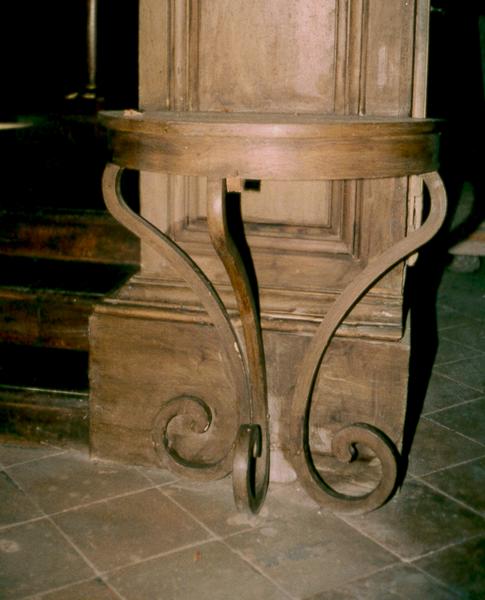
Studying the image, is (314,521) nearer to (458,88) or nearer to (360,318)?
(360,318)

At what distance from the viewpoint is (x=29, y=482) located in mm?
2033

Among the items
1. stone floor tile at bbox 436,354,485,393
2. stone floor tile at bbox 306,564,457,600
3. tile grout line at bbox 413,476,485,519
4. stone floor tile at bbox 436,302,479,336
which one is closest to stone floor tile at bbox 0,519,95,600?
stone floor tile at bbox 306,564,457,600

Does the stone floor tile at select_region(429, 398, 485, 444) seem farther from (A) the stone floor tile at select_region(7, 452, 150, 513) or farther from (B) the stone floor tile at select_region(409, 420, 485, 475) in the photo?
(A) the stone floor tile at select_region(7, 452, 150, 513)

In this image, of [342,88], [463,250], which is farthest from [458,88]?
[342,88]

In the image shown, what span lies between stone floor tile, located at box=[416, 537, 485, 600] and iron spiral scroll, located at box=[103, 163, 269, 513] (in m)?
0.41

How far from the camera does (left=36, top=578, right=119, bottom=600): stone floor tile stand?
1569 millimetres

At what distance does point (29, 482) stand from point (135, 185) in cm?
220

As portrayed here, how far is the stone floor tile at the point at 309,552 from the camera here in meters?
1.65

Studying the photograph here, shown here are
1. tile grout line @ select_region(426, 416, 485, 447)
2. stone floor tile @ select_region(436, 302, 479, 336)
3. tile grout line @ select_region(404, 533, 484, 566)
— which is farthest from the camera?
stone floor tile @ select_region(436, 302, 479, 336)

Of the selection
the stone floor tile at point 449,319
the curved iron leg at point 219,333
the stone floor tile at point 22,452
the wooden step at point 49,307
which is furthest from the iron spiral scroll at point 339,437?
the stone floor tile at point 449,319

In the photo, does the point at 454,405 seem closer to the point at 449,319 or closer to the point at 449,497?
the point at 449,497

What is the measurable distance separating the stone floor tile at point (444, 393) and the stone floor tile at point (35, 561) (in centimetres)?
129

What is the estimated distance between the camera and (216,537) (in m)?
1.80

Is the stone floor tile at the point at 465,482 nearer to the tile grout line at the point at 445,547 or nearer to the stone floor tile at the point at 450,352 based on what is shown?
the tile grout line at the point at 445,547
